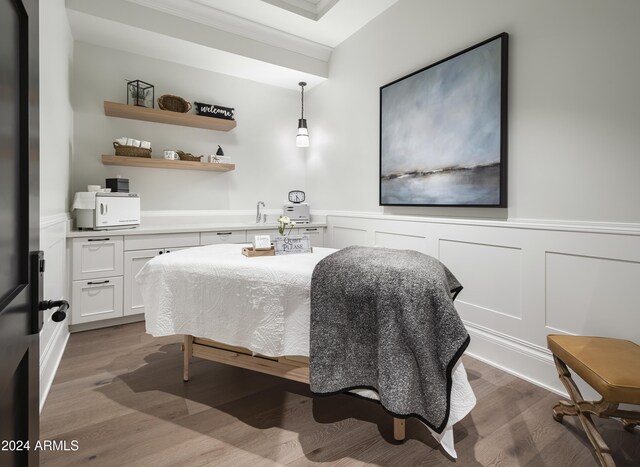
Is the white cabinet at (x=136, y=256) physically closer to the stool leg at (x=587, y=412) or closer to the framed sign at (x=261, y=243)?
the framed sign at (x=261, y=243)

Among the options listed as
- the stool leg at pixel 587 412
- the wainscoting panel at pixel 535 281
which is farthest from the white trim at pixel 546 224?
the stool leg at pixel 587 412

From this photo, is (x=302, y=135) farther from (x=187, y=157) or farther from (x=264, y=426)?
(x=264, y=426)

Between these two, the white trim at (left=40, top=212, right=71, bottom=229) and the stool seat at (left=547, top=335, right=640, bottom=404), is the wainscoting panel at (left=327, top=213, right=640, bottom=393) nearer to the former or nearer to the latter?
the stool seat at (left=547, top=335, right=640, bottom=404)

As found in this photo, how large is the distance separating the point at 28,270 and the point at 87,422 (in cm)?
134

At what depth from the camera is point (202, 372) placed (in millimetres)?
2150

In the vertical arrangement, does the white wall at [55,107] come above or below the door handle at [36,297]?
above

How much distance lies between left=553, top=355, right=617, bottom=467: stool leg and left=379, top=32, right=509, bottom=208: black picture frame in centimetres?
109

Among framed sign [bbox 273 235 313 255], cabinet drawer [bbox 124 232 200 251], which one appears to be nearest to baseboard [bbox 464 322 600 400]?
framed sign [bbox 273 235 313 255]

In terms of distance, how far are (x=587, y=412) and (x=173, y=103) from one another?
3.89 meters

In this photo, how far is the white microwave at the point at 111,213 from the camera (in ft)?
9.28

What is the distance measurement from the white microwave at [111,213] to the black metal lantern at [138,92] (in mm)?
953

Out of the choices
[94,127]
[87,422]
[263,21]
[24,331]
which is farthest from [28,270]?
[263,21]

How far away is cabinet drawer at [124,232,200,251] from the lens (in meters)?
2.97

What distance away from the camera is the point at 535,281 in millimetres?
2088
